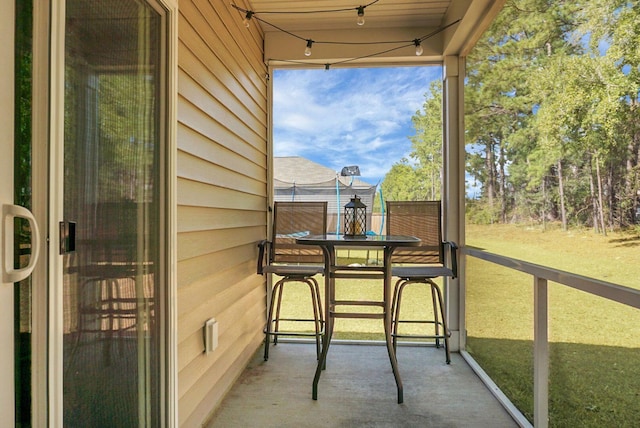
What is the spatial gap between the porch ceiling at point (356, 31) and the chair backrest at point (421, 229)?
132 cm

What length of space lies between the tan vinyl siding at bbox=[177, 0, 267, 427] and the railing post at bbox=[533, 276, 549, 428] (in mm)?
1741

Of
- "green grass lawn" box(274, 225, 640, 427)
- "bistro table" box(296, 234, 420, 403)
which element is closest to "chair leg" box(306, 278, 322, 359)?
"bistro table" box(296, 234, 420, 403)

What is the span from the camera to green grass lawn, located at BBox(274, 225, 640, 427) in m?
1.25

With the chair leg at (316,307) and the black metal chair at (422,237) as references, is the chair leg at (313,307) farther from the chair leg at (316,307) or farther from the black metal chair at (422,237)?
the black metal chair at (422,237)

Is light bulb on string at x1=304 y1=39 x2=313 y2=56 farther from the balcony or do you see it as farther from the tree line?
the balcony

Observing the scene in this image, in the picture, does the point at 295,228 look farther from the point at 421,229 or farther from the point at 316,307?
the point at 421,229

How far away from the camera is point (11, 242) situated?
2.80ft

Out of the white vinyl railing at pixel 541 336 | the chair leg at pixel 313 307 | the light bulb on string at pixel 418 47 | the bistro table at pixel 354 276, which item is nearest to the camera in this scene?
the white vinyl railing at pixel 541 336

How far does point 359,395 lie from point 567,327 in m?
1.28

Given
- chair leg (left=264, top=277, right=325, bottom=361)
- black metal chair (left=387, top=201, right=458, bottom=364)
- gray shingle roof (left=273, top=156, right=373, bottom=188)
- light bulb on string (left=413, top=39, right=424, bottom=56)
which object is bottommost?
chair leg (left=264, top=277, right=325, bottom=361)

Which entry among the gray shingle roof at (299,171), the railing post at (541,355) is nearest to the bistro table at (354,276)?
the railing post at (541,355)

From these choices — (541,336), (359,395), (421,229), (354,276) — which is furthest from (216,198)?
(541,336)

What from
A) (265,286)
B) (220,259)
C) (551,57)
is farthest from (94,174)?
(265,286)

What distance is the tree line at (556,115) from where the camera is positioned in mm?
1225
